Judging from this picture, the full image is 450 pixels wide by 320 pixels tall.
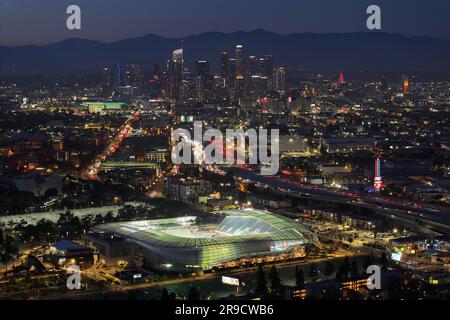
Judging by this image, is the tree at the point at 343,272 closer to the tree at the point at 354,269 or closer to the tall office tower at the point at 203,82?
the tree at the point at 354,269

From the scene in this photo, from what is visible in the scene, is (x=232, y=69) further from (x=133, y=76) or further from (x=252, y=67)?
(x=133, y=76)

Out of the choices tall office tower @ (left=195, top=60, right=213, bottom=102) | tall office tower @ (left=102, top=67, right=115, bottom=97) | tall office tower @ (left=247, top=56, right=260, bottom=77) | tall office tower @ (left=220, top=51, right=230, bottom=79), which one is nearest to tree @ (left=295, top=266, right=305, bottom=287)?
tall office tower @ (left=195, top=60, right=213, bottom=102)

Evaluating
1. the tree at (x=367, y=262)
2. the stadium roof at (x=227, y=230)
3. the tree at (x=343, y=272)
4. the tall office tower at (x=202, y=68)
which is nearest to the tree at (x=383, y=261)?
the tree at (x=367, y=262)

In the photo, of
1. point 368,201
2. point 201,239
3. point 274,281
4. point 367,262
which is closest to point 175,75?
point 368,201

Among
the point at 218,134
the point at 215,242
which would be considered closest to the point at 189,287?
the point at 215,242

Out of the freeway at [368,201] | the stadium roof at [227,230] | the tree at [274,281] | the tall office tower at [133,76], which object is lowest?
the freeway at [368,201]

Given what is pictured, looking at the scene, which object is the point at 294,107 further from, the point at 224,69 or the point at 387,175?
the point at 387,175
